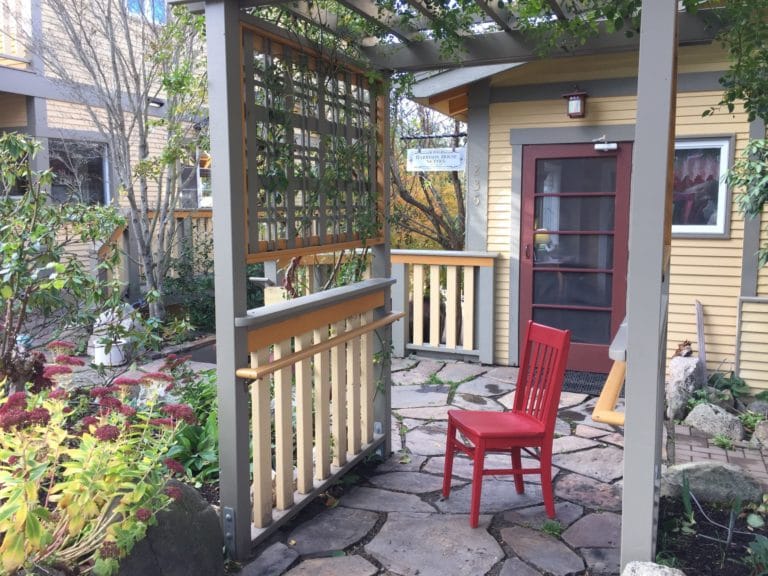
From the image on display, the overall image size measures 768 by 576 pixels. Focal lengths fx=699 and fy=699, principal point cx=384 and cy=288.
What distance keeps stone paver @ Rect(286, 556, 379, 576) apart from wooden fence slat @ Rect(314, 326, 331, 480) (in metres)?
0.60

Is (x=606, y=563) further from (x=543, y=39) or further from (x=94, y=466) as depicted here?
(x=543, y=39)

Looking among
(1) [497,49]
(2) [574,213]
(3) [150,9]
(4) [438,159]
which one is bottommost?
(2) [574,213]

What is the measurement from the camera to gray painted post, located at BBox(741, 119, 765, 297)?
5367 mm

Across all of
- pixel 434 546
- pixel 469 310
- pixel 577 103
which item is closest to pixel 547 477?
pixel 434 546

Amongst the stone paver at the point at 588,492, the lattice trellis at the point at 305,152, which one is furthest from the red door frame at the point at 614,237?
the lattice trellis at the point at 305,152

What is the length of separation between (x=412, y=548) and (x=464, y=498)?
0.59 meters

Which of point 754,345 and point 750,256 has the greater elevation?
point 750,256

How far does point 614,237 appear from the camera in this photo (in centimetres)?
587

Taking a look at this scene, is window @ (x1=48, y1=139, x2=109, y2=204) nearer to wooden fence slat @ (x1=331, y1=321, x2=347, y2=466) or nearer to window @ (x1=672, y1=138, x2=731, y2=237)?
wooden fence slat @ (x1=331, y1=321, x2=347, y2=466)

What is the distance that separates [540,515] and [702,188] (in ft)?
11.2

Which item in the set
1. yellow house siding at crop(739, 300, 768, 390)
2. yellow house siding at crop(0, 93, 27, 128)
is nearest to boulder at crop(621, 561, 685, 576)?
yellow house siding at crop(739, 300, 768, 390)

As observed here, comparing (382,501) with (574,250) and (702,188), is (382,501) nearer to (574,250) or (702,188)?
(574,250)

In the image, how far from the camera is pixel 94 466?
1994 mm

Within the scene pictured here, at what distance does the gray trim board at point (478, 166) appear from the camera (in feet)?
20.3
